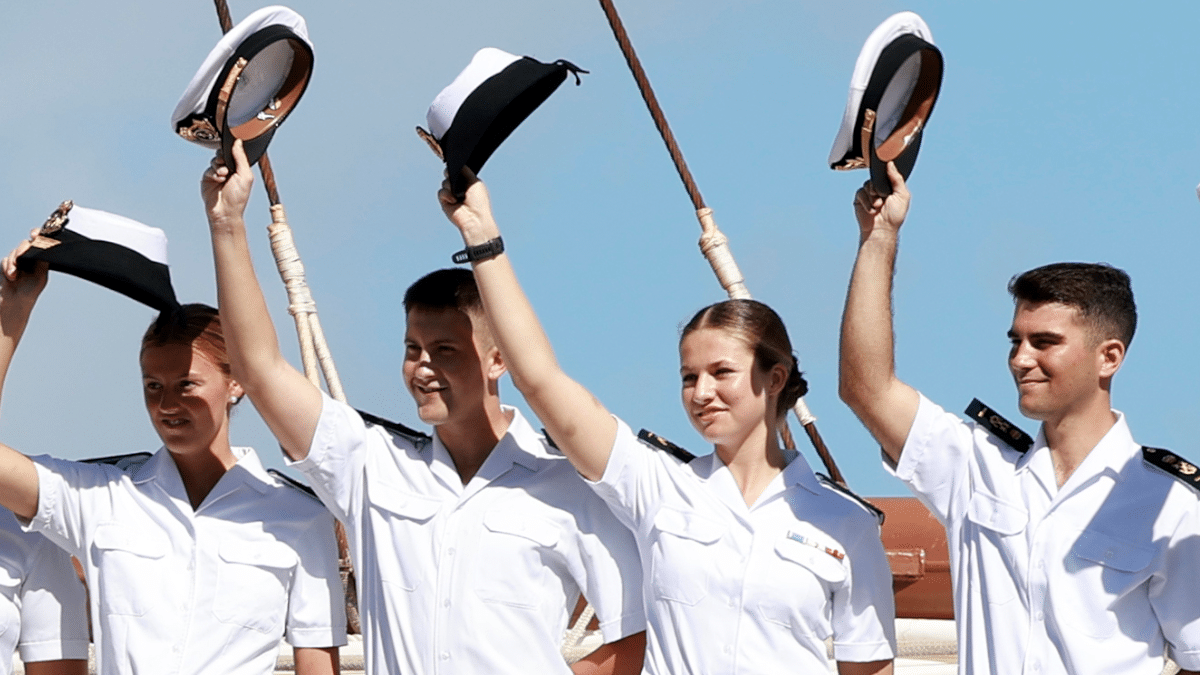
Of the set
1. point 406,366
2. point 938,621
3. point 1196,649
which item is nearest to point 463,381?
point 406,366

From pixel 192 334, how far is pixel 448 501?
26.1 inches

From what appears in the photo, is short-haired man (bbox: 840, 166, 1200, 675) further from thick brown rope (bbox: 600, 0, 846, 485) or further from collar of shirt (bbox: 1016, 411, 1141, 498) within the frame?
thick brown rope (bbox: 600, 0, 846, 485)

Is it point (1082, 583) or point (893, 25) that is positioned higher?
point (893, 25)

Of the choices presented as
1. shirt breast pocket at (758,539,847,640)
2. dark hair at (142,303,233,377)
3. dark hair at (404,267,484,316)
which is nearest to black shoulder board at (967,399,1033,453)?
shirt breast pocket at (758,539,847,640)

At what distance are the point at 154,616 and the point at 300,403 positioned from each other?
0.57 m

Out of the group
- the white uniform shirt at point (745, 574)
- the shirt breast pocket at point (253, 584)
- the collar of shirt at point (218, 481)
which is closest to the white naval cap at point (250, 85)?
the collar of shirt at point (218, 481)

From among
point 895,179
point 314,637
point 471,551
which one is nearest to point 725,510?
point 471,551

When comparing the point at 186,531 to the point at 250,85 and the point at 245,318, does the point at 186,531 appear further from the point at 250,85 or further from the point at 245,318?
the point at 250,85

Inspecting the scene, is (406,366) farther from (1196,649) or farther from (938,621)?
(938,621)

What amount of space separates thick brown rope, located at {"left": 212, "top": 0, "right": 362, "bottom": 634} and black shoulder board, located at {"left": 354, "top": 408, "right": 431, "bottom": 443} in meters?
1.06

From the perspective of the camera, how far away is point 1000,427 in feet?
11.4

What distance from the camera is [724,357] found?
341cm

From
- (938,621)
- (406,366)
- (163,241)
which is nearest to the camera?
(406,366)

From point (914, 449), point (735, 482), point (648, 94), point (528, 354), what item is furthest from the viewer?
point (648, 94)
